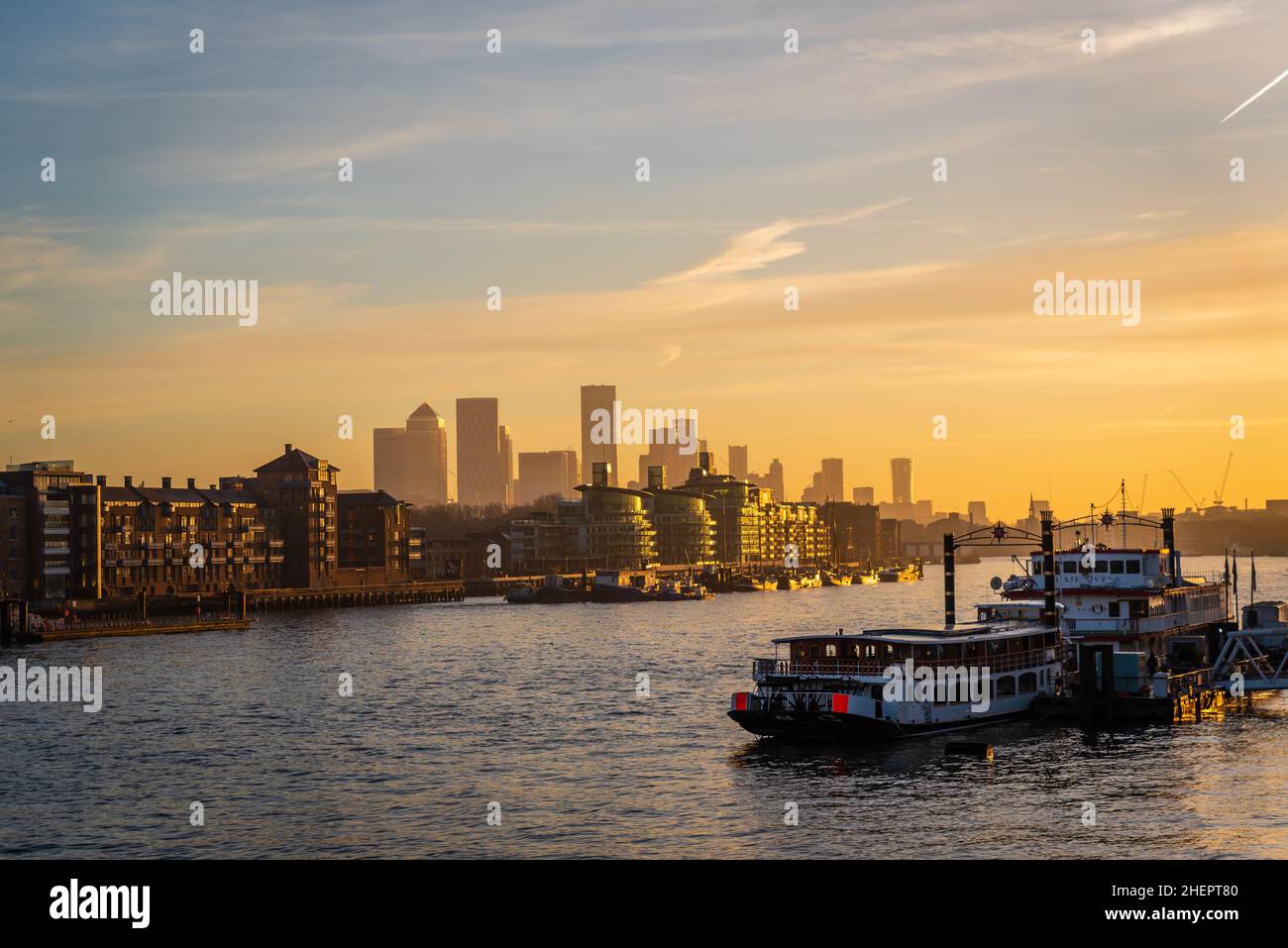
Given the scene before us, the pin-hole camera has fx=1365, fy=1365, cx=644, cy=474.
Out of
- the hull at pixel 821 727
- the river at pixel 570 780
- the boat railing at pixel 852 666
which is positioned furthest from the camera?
the boat railing at pixel 852 666

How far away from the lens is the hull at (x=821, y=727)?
2323 inches

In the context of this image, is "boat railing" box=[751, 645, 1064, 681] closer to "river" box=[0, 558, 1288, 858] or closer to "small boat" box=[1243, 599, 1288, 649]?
"river" box=[0, 558, 1288, 858]

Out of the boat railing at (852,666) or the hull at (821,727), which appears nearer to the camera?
the hull at (821,727)

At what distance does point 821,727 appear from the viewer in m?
59.4

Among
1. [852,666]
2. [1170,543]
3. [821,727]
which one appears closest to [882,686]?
[852,666]

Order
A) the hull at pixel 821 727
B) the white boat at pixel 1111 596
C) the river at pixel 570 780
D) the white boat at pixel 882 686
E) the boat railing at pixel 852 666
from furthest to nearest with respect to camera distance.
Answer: the white boat at pixel 1111 596
the boat railing at pixel 852 666
the white boat at pixel 882 686
the hull at pixel 821 727
the river at pixel 570 780

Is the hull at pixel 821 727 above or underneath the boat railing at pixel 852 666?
underneath

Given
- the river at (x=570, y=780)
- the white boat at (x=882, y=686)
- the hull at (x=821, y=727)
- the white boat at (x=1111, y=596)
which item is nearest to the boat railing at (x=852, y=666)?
the white boat at (x=882, y=686)

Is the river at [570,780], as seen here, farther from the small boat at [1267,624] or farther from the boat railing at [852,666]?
the small boat at [1267,624]

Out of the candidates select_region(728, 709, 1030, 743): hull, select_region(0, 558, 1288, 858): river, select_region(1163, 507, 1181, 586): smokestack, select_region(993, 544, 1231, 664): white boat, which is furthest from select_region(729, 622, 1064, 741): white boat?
select_region(1163, 507, 1181, 586): smokestack

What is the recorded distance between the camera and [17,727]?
69.2 metres

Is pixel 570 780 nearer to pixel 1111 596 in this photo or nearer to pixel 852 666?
pixel 852 666

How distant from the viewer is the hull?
194 ft
